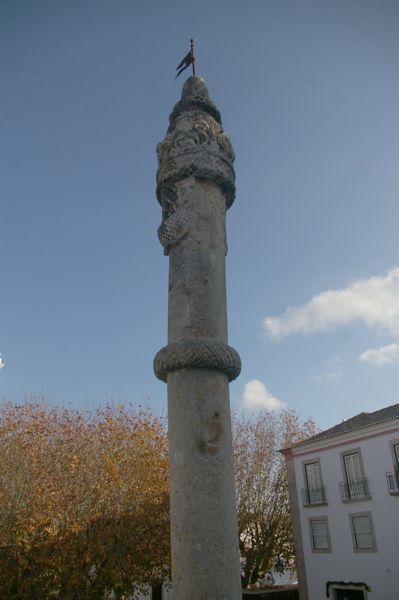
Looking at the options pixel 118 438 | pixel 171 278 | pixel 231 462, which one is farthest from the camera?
pixel 118 438

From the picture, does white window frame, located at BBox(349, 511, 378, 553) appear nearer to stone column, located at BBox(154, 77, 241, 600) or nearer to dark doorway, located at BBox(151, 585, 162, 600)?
dark doorway, located at BBox(151, 585, 162, 600)

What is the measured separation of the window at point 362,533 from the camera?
809 inches

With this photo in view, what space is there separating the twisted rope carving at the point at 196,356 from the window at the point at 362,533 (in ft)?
64.1

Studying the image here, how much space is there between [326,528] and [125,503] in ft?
33.7

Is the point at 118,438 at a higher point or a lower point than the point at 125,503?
higher

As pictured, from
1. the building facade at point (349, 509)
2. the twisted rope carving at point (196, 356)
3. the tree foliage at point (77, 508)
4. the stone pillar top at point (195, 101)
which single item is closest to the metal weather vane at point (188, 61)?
the stone pillar top at point (195, 101)

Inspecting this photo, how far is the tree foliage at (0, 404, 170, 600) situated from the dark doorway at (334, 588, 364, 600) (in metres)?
7.92

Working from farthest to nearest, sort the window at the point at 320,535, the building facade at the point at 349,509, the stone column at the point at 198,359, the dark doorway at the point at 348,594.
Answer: the window at the point at 320,535 → the dark doorway at the point at 348,594 → the building facade at the point at 349,509 → the stone column at the point at 198,359

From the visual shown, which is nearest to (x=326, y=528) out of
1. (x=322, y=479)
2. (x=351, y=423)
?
(x=322, y=479)

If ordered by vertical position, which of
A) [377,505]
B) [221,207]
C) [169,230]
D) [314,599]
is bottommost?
[314,599]

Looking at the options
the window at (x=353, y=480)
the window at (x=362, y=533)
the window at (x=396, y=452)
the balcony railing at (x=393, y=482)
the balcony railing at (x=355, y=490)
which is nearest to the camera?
the balcony railing at (x=393, y=482)

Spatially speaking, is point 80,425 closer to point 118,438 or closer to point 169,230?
point 118,438

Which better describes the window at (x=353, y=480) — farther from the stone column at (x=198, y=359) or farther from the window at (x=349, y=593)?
the stone column at (x=198, y=359)

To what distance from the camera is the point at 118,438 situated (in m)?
19.2
